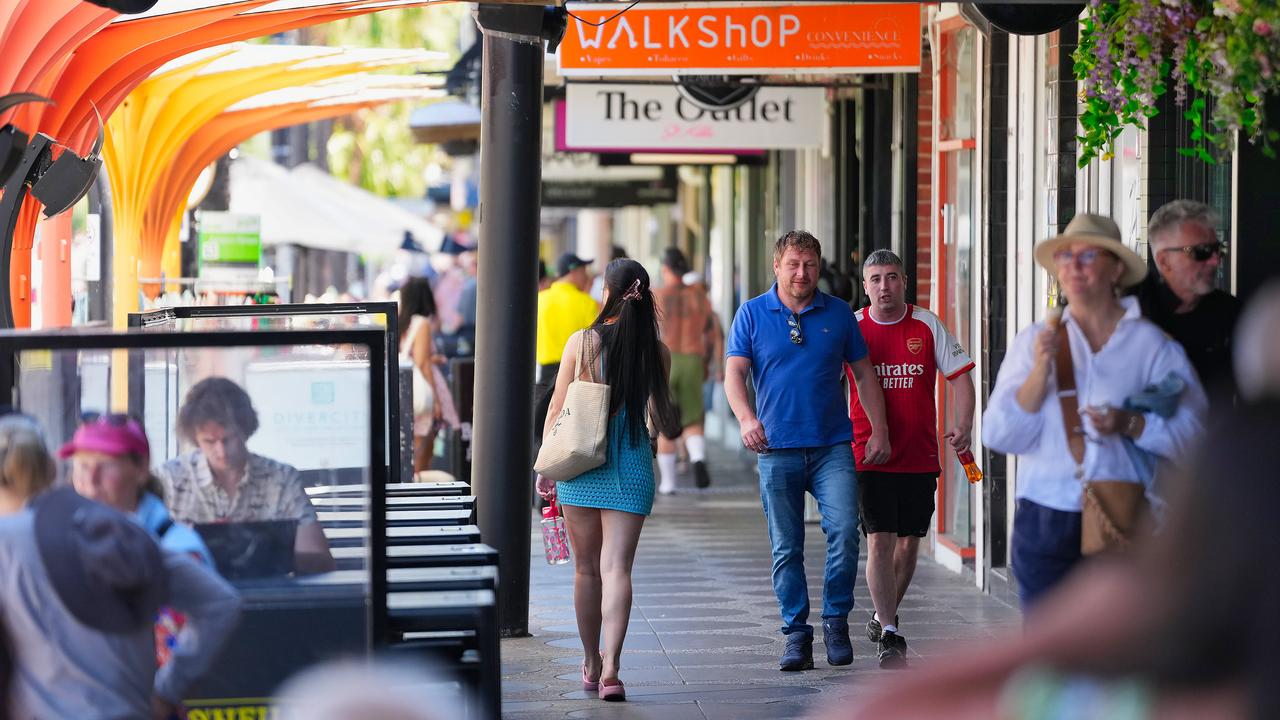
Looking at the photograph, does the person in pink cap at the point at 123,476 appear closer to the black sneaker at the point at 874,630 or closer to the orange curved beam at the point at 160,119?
the black sneaker at the point at 874,630

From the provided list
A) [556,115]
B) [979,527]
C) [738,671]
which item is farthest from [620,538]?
[556,115]

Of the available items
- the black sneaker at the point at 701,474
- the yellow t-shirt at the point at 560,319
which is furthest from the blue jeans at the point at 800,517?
the black sneaker at the point at 701,474

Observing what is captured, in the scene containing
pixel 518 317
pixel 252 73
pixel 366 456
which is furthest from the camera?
pixel 252 73

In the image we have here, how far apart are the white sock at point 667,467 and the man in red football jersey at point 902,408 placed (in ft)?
22.8

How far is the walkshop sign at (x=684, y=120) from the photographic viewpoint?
42.8 feet

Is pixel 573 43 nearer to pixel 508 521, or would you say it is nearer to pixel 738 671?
pixel 508 521

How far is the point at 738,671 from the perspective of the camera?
7.45 meters

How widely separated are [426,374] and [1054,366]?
25.0 ft

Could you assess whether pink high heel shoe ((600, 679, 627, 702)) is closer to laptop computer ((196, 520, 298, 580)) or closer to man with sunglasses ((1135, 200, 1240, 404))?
laptop computer ((196, 520, 298, 580))

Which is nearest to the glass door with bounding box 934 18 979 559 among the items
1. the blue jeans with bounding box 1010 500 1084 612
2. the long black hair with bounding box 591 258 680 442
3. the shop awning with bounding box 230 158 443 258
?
the long black hair with bounding box 591 258 680 442

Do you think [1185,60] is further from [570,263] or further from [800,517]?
[570,263]

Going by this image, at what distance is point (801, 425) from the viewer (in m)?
7.50

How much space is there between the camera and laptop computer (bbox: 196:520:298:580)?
4.47m

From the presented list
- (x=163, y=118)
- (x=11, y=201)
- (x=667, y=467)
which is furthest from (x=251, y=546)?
(x=667, y=467)
